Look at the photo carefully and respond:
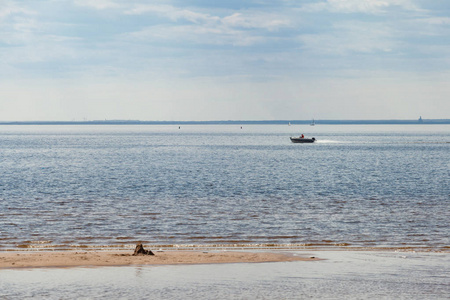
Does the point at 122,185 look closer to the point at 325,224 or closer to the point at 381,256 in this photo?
the point at 325,224

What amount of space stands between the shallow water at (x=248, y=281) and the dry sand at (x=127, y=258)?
2.69 feet

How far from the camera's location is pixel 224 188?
62625mm

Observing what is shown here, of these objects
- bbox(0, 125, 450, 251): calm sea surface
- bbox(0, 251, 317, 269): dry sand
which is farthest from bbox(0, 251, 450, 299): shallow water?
bbox(0, 125, 450, 251): calm sea surface

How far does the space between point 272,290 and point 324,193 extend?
4040 centimetres

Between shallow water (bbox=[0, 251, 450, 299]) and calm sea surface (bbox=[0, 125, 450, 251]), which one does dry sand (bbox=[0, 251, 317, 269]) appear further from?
calm sea surface (bbox=[0, 125, 450, 251])

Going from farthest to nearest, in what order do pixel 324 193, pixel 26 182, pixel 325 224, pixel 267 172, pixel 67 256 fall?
pixel 267 172 → pixel 26 182 → pixel 324 193 → pixel 325 224 → pixel 67 256

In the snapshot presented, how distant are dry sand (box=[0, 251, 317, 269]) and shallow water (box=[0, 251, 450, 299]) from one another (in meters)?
0.82

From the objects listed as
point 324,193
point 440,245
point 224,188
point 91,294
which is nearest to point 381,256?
point 440,245

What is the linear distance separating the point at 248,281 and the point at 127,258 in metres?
5.42

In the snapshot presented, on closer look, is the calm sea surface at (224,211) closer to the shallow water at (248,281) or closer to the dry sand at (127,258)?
the dry sand at (127,258)

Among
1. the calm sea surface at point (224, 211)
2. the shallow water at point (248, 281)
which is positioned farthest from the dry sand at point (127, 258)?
the calm sea surface at point (224, 211)

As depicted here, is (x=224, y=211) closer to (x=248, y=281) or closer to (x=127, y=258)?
(x=127, y=258)

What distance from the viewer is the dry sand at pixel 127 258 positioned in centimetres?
2194

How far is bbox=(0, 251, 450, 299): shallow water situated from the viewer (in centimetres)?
1745
